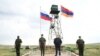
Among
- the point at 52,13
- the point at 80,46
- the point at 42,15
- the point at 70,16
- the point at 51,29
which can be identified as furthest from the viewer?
the point at 51,29

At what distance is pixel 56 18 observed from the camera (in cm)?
6025

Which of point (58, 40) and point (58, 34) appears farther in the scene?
point (58, 34)

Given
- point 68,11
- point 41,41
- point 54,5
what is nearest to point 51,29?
point 54,5

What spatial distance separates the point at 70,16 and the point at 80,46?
10200mm

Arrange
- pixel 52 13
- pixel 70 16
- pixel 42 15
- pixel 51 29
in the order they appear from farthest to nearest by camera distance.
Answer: pixel 51 29 → pixel 52 13 → pixel 42 15 → pixel 70 16

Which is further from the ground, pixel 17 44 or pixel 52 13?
pixel 52 13

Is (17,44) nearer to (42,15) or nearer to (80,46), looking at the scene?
(80,46)

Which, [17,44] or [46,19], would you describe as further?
[46,19]

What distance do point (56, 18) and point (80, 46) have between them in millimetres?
28201

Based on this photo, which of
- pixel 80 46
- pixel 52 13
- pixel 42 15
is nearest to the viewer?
pixel 80 46

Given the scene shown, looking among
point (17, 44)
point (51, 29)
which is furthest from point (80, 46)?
point (51, 29)

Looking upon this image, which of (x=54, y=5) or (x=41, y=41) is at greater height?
(x=54, y=5)

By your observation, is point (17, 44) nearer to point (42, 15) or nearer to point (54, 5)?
point (42, 15)

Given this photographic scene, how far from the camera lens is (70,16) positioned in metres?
42.0
